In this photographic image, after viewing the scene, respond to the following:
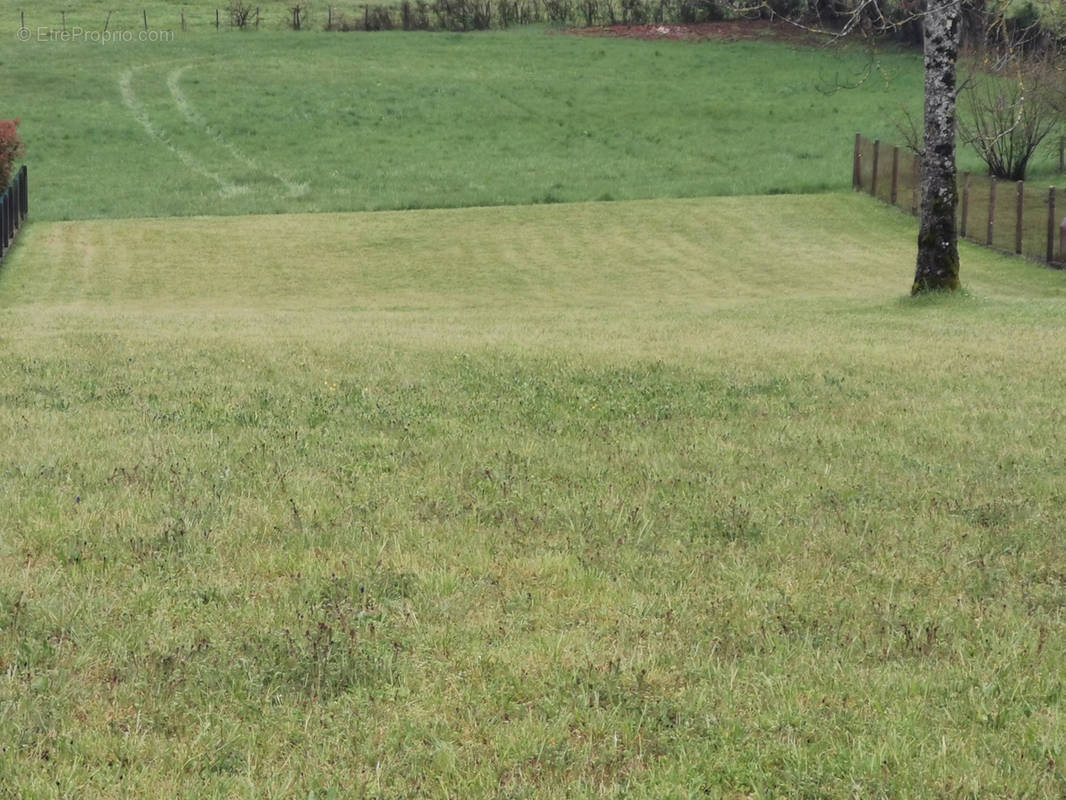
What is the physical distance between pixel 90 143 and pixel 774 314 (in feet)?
125

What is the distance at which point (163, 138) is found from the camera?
50281mm

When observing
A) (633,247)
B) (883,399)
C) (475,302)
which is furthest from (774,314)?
(633,247)

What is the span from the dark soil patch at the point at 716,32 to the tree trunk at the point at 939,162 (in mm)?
51711

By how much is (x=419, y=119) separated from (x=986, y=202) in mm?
28826

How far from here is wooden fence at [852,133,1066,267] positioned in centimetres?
2870

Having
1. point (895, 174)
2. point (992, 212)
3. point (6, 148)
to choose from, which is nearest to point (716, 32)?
point (895, 174)

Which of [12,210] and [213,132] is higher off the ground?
[213,132]

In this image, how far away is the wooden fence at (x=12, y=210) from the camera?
30031 millimetres

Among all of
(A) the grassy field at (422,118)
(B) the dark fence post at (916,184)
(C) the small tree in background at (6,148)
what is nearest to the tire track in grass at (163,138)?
(A) the grassy field at (422,118)

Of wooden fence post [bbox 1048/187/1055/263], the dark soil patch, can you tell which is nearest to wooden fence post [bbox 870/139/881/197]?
wooden fence post [bbox 1048/187/1055/263]

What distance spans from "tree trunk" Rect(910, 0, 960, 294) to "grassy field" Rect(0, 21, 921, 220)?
21.4 metres

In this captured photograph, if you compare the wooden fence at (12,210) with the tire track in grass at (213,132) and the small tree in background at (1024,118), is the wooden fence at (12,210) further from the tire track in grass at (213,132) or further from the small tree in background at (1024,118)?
the small tree in background at (1024,118)

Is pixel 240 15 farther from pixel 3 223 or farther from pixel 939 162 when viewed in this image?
pixel 939 162

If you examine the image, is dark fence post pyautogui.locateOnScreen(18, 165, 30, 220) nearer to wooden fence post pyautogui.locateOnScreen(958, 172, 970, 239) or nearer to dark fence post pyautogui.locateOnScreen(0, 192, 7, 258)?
dark fence post pyautogui.locateOnScreen(0, 192, 7, 258)
